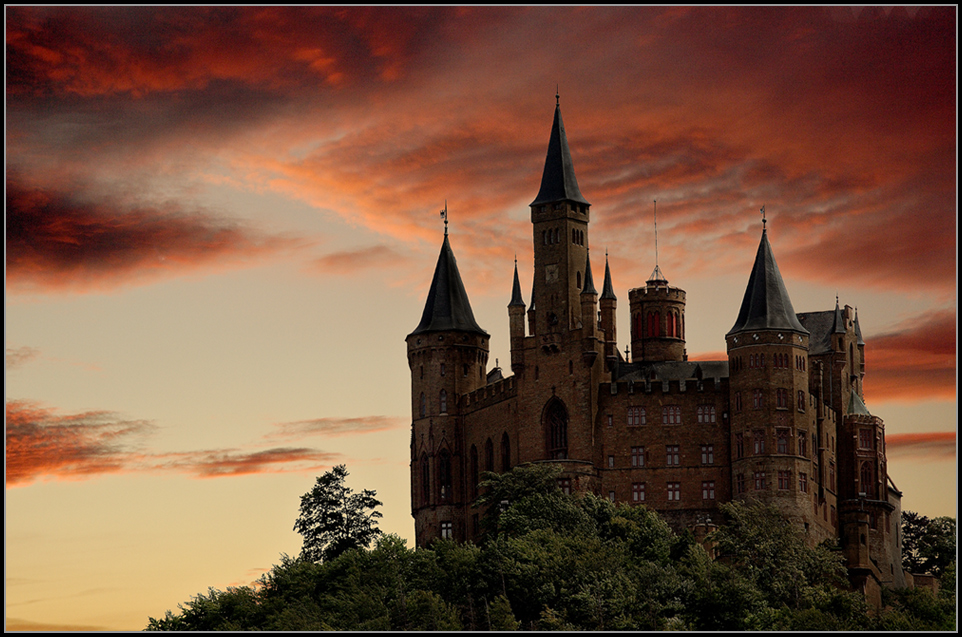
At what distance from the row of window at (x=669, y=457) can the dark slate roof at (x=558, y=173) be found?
59.9 feet

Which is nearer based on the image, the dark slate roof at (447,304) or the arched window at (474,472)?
the arched window at (474,472)

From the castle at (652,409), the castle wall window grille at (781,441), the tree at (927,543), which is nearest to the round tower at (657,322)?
the castle at (652,409)

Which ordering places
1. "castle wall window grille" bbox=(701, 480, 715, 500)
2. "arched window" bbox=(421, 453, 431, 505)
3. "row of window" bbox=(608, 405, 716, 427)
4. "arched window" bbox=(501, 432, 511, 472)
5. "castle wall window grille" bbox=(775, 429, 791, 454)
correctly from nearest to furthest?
"castle wall window grille" bbox=(775, 429, 791, 454)
"castle wall window grille" bbox=(701, 480, 715, 500)
"row of window" bbox=(608, 405, 716, 427)
"arched window" bbox=(501, 432, 511, 472)
"arched window" bbox=(421, 453, 431, 505)

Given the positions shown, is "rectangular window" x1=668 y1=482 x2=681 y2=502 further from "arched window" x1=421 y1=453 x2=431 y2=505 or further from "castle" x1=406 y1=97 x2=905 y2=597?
"arched window" x1=421 y1=453 x2=431 y2=505

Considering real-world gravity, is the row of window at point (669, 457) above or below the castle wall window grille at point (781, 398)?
below

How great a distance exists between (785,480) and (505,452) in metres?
20.7

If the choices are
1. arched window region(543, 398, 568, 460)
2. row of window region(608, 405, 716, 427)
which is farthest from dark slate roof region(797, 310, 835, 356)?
arched window region(543, 398, 568, 460)

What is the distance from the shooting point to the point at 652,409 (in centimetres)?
10844

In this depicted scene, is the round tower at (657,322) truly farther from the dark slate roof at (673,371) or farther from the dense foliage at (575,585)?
the dense foliage at (575,585)

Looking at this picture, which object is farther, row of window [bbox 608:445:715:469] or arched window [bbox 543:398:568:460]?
arched window [bbox 543:398:568:460]

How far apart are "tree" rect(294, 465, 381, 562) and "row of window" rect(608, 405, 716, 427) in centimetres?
2033

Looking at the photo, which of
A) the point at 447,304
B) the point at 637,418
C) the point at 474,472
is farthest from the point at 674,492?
the point at 447,304

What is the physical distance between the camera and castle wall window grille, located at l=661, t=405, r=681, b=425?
108 meters

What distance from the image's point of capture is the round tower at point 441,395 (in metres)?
118
